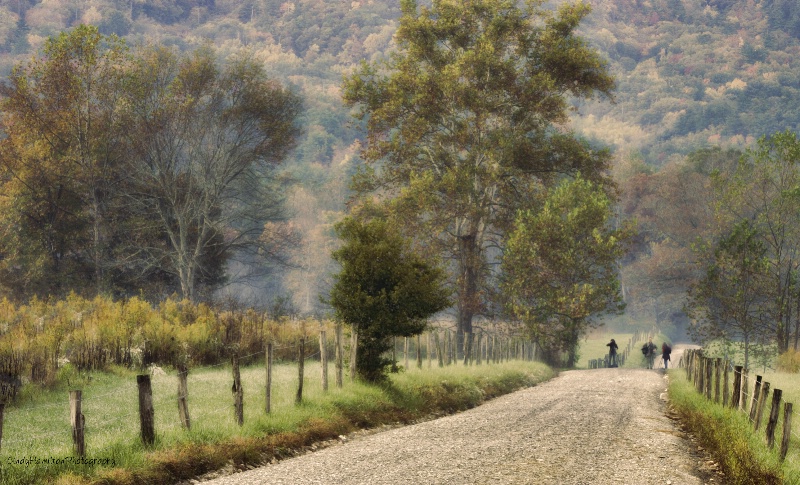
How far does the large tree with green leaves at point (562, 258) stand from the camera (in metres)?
44.8

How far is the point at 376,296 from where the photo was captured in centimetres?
2467

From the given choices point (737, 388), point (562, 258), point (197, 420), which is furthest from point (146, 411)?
point (562, 258)

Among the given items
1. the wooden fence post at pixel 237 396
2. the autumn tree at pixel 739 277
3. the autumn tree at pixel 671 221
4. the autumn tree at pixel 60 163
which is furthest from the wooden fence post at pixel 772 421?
the autumn tree at pixel 671 221

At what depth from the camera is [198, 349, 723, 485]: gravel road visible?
1441 cm

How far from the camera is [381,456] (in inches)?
636

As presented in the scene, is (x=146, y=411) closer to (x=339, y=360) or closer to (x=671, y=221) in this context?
(x=339, y=360)

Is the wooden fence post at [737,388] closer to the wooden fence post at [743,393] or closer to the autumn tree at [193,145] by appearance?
the wooden fence post at [743,393]

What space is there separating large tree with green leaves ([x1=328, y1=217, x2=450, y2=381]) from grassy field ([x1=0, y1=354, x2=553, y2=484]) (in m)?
1.34

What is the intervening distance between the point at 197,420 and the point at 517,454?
6.72 meters

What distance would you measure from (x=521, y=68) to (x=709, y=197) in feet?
149

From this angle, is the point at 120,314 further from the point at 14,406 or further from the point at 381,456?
the point at 381,456

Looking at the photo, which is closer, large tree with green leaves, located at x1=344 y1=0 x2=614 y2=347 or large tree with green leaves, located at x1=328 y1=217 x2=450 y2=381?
large tree with green leaves, located at x1=328 y1=217 x2=450 y2=381

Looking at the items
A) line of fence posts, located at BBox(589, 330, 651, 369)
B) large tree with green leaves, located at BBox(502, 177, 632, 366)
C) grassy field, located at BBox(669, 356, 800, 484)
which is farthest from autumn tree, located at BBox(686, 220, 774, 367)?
grassy field, located at BBox(669, 356, 800, 484)

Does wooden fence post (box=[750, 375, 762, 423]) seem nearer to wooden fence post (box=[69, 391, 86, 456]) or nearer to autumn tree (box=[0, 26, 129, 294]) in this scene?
wooden fence post (box=[69, 391, 86, 456])
